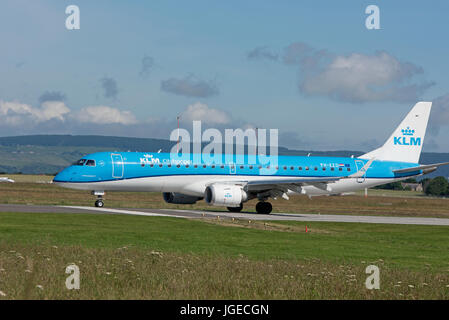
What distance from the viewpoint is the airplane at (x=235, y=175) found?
154 ft

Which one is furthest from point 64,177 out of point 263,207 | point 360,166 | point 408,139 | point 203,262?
point 203,262

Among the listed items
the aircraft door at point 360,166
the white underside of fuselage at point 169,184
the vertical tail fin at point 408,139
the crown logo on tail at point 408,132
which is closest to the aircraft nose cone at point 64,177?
the white underside of fuselage at point 169,184

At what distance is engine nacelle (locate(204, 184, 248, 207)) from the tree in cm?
12401

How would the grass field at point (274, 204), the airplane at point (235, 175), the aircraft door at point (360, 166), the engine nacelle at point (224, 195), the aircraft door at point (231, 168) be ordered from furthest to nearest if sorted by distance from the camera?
the grass field at point (274, 204) → the aircraft door at point (360, 166) → the aircraft door at point (231, 168) → the airplane at point (235, 175) → the engine nacelle at point (224, 195)

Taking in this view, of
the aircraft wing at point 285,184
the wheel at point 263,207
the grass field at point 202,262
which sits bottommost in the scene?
the grass field at point 202,262

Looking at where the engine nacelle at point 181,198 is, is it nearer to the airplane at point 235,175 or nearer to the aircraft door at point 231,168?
the airplane at point 235,175

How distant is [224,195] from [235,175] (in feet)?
13.5

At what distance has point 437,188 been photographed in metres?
164

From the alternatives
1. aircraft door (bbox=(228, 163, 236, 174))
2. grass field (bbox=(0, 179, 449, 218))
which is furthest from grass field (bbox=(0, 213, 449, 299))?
grass field (bbox=(0, 179, 449, 218))

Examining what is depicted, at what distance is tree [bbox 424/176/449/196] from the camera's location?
162500mm

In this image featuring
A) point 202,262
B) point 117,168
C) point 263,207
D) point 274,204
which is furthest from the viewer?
point 274,204

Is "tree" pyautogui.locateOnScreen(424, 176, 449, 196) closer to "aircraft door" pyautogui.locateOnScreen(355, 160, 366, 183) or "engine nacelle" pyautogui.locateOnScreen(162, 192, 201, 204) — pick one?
"aircraft door" pyautogui.locateOnScreen(355, 160, 366, 183)

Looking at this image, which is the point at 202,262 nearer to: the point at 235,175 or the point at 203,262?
the point at 203,262

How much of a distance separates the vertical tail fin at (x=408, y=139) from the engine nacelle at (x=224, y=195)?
15.1 m
